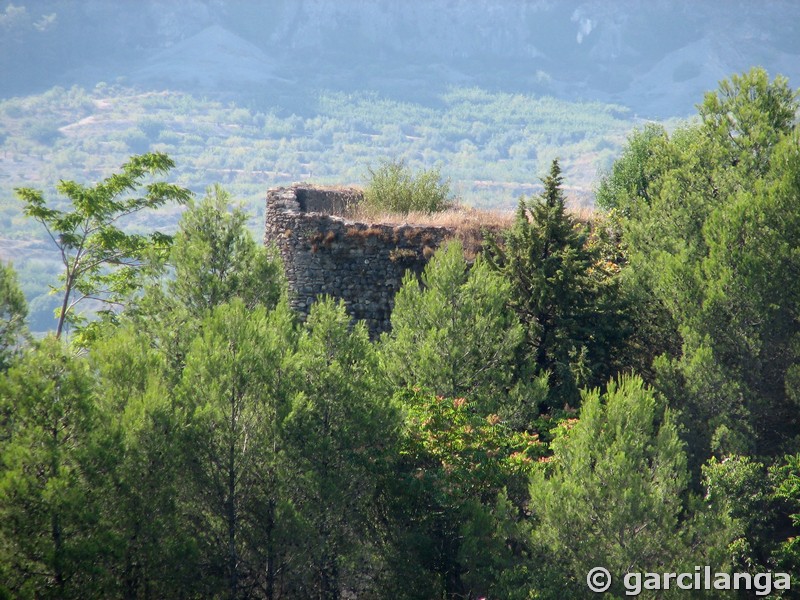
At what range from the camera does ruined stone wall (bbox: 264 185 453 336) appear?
73.2 feet

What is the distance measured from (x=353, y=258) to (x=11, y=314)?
22.6 feet

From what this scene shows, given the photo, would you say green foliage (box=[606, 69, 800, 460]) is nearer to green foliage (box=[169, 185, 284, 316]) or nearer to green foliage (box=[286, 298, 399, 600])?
green foliage (box=[286, 298, 399, 600])

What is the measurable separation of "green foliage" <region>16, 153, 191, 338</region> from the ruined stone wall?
5026 millimetres

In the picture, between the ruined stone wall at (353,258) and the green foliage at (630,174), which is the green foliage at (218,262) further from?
the green foliage at (630,174)

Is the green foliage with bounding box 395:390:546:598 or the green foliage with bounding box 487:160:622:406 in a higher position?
the green foliage with bounding box 487:160:622:406

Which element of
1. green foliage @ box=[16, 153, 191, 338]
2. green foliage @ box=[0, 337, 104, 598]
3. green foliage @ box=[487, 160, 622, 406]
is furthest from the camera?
green foliage @ box=[16, 153, 191, 338]

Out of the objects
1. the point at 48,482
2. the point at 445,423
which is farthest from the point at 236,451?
the point at 445,423

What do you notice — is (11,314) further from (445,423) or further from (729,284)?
(729,284)

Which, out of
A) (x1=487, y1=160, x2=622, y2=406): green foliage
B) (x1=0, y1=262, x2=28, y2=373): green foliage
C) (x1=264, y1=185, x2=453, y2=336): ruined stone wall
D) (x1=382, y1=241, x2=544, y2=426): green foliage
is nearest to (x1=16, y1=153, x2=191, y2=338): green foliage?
(x1=264, y1=185, x2=453, y2=336): ruined stone wall

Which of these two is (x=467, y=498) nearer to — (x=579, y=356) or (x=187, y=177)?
(x=579, y=356)

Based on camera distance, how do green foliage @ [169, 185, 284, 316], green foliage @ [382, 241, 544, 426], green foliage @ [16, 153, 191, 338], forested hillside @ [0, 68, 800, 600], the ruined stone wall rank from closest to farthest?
forested hillside @ [0, 68, 800, 600], green foliage @ [382, 241, 544, 426], green foliage @ [169, 185, 284, 316], the ruined stone wall, green foliage @ [16, 153, 191, 338]

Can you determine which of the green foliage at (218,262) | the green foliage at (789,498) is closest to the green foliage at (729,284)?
the green foliage at (789,498)

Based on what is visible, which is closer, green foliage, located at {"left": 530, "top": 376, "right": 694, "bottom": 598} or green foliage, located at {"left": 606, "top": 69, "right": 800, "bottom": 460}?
green foliage, located at {"left": 530, "top": 376, "right": 694, "bottom": 598}

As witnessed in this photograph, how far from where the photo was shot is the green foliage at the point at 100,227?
26812 millimetres
